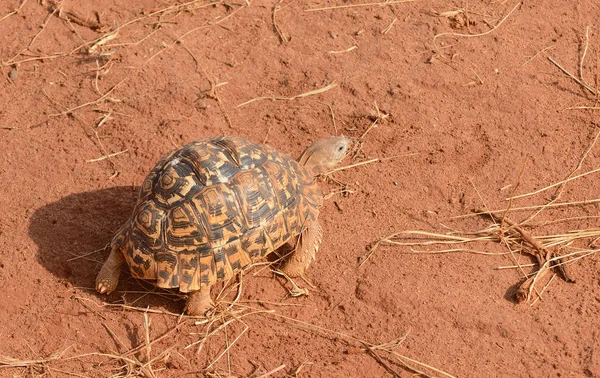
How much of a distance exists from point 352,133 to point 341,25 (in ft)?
4.78

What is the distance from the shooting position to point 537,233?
5.07 meters

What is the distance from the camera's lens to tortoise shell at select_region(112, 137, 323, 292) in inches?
171

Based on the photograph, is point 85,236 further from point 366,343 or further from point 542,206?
point 542,206

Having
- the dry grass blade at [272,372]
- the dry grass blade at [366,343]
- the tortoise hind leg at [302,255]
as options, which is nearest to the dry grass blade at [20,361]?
the dry grass blade at [272,372]

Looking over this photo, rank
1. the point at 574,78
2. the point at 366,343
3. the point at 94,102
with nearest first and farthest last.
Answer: the point at 366,343
the point at 94,102
the point at 574,78

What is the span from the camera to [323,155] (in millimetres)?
5332

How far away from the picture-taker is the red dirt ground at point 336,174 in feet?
14.5

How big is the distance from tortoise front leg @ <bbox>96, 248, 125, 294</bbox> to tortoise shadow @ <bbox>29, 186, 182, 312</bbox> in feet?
0.43

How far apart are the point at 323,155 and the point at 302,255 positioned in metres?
0.92

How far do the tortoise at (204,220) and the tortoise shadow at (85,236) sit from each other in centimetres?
21

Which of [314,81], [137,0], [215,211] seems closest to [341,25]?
[314,81]

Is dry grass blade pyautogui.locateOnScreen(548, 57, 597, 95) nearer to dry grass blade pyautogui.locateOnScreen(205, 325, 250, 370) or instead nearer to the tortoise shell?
the tortoise shell

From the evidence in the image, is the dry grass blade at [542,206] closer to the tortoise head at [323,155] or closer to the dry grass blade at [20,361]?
the tortoise head at [323,155]

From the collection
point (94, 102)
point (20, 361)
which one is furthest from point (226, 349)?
point (94, 102)
